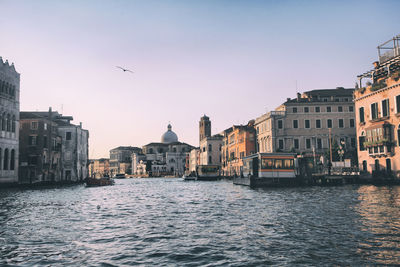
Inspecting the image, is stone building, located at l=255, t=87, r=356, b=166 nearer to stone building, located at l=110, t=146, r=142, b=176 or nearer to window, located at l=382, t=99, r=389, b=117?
window, located at l=382, t=99, r=389, b=117

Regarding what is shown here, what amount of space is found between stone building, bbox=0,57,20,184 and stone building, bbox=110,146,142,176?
441 ft

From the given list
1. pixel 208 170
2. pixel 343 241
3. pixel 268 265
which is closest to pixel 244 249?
pixel 268 265

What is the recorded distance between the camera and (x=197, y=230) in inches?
476

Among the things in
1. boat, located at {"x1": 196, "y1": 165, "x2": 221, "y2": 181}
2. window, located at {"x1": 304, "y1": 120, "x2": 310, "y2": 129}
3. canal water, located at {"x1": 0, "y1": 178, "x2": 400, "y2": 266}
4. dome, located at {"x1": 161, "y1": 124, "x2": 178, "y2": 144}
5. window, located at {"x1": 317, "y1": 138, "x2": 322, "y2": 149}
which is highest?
dome, located at {"x1": 161, "y1": 124, "x2": 178, "y2": 144}

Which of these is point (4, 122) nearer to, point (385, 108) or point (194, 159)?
point (385, 108)

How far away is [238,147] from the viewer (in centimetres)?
7331

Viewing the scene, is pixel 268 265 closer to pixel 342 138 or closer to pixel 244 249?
pixel 244 249

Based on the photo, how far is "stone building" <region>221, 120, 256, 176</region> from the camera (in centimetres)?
Answer: 6788

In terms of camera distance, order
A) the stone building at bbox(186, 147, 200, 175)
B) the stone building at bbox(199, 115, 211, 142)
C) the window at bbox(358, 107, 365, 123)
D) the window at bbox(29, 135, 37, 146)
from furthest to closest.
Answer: the stone building at bbox(199, 115, 211, 142)
the stone building at bbox(186, 147, 200, 175)
the window at bbox(29, 135, 37, 146)
the window at bbox(358, 107, 365, 123)

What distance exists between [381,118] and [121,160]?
159217 millimetres

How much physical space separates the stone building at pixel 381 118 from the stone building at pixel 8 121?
40.8 metres

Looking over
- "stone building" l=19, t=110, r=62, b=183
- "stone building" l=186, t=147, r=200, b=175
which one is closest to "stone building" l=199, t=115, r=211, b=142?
"stone building" l=186, t=147, r=200, b=175

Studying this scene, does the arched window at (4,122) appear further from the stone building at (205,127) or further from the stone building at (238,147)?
the stone building at (205,127)

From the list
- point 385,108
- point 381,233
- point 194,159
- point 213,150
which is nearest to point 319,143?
point 385,108
